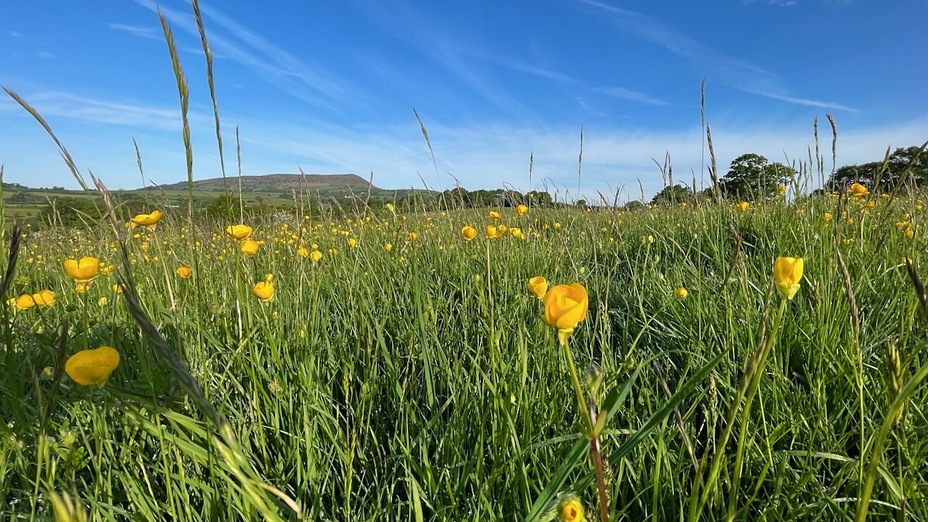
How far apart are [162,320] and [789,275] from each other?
6.41 feet

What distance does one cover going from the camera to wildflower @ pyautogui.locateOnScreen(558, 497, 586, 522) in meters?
0.58

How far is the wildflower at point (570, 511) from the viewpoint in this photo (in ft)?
1.91

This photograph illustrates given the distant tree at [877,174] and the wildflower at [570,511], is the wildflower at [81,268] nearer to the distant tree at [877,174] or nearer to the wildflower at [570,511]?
the wildflower at [570,511]

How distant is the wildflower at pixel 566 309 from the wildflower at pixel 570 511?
0.67 ft

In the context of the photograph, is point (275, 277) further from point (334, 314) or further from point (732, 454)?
point (732, 454)

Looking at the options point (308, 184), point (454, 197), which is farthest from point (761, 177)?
point (308, 184)

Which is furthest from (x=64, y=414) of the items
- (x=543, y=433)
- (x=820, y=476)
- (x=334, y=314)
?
(x=820, y=476)

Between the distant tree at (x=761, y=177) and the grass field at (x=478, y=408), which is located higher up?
the distant tree at (x=761, y=177)

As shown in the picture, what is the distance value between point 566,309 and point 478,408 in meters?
0.68

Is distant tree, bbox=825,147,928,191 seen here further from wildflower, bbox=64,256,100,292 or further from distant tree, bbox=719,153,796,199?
wildflower, bbox=64,256,100,292

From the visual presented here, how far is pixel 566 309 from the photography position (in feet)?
2.24

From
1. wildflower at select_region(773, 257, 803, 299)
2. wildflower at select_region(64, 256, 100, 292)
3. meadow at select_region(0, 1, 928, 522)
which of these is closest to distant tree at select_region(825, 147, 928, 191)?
meadow at select_region(0, 1, 928, 522)

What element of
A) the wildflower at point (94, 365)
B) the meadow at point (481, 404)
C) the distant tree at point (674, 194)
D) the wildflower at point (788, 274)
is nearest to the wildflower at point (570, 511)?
the meadow at point (481, 404)

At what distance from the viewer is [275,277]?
2406 millimetres
